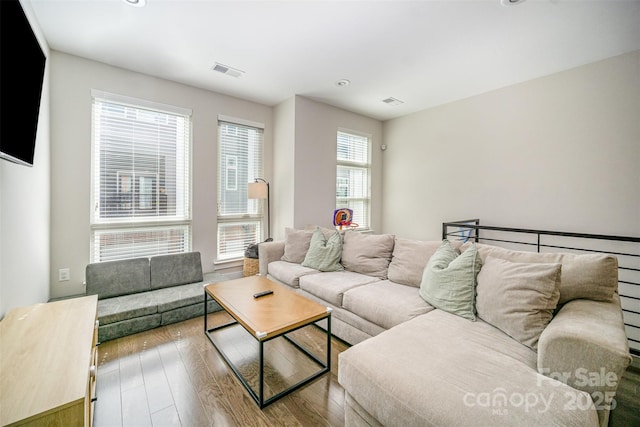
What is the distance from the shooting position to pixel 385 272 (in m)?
2.73

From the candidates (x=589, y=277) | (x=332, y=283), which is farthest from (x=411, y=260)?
(x=589, y=277)

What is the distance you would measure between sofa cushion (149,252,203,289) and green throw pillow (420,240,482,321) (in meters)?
2.63

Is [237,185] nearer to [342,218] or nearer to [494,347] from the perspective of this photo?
[342,218]

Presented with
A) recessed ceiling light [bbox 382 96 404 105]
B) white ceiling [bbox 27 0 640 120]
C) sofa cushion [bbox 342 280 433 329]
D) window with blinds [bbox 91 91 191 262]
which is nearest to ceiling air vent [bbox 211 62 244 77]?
white ceiling [bbox 27 0 640 120]

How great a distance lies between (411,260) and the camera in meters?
2.44

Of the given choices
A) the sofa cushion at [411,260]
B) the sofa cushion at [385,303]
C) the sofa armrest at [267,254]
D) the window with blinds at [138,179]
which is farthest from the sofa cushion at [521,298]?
the window with blinds at [138,179]

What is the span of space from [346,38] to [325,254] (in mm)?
2230

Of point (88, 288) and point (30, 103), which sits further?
point (88, 288)

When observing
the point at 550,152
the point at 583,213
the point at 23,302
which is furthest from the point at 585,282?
the point at 23,302

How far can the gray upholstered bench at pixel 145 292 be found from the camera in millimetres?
2426

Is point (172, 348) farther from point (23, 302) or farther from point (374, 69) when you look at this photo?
point (374, 69)

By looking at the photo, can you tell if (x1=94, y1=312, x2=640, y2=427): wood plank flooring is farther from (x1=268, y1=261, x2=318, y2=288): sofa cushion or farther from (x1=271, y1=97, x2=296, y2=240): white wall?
(x1=271, y1=97, x2=296, y2=240): white wall

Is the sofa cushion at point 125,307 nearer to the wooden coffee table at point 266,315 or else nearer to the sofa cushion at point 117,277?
the sofa cushion at point 117,277

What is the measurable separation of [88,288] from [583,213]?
5394 millimetres
